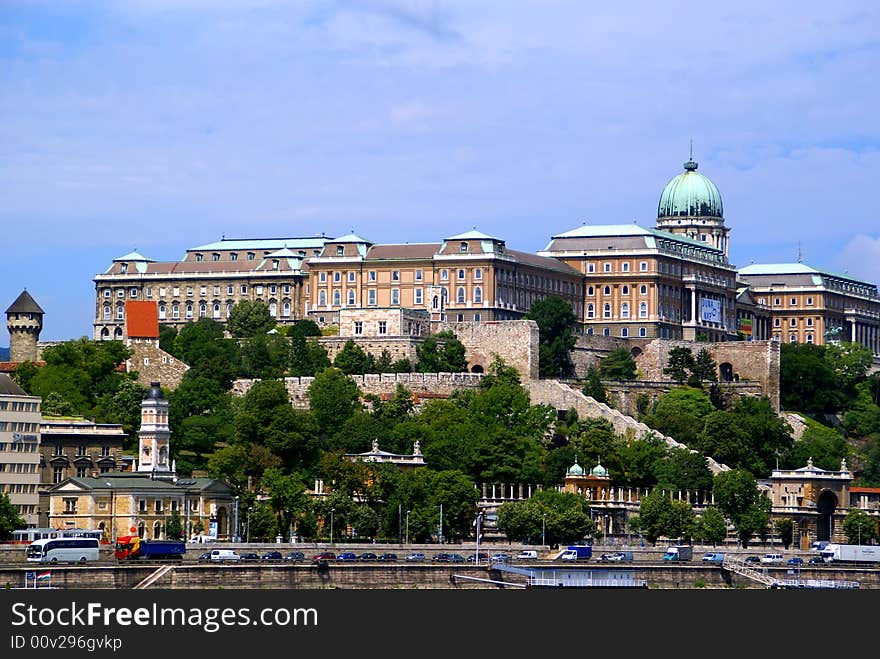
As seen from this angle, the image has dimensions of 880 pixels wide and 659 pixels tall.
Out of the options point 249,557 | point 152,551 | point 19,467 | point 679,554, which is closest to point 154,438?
point 19,467

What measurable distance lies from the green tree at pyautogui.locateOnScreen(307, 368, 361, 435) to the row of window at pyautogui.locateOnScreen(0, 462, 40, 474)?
24.8 m

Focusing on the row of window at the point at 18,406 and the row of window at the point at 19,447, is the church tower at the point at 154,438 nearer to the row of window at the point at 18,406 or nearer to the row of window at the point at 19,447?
the row of window at the point at 19,447

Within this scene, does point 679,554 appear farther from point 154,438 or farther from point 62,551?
point 62,551

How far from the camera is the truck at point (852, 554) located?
160 metres

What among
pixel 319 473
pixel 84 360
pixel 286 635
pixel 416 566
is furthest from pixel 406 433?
pixel 286 635

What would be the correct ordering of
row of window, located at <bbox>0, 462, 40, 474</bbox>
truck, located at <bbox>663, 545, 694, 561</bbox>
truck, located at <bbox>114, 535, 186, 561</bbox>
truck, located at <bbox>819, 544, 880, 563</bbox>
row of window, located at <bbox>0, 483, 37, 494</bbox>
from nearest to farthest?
truck, located at <bbox>114, 535, 186, 561</bbox>
truck, located at <bbox>663, 545, 694, 561</bbox>
truck, located at <bbox>819, 544, 880, 563</bbox>
row of window, located at <bbox>0, 483, 37, 494</bbox>
row of window, located at <bbox>0, 462, 40, 474</bbox>

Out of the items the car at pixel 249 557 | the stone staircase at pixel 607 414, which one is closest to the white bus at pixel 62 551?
the car at pixel 249 557

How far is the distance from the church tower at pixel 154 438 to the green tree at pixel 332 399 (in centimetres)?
1491

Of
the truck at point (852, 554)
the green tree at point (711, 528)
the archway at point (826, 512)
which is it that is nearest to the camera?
the truck at point (852, 554)

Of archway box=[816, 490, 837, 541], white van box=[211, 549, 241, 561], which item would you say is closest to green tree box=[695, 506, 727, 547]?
archway box=[816, 490, 837, 541]

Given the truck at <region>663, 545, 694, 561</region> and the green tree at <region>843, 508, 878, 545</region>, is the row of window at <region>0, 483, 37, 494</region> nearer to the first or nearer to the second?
the truck at <region>663, 545, 694, 561</region>

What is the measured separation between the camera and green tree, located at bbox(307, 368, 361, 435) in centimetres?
18900

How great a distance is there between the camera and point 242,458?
560 ft

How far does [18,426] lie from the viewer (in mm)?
168875
